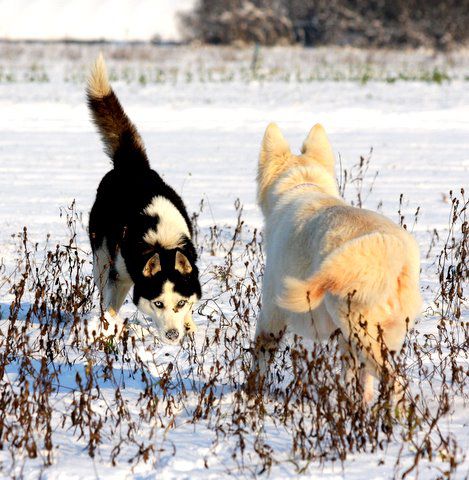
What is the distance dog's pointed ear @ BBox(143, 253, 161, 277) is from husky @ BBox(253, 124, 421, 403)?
127 centimetres

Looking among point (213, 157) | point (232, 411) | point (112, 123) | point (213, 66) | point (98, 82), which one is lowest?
point (232, 411)

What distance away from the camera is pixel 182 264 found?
5496 mm

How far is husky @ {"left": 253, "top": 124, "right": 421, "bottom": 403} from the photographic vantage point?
3613 millimetres

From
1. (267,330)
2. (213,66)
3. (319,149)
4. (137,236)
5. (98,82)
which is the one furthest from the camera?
(213,66)

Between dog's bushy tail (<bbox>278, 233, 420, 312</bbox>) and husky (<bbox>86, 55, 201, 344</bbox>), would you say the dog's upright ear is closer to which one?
husky (<bbox>86, 55, 201, 344</bbox>)

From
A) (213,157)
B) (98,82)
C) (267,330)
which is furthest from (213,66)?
(267,330)

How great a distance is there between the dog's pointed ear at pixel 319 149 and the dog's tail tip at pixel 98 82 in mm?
2188

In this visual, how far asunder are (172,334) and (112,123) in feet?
7.22

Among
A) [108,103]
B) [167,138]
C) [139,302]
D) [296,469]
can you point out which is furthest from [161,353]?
[167,138]

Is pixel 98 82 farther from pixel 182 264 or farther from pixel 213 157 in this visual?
pixel 213 157

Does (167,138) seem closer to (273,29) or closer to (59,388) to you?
(59,388)

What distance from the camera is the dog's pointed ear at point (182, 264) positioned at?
5.46 metres

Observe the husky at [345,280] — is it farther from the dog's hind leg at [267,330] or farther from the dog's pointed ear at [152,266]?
the dog's pointed ear at [152,266]

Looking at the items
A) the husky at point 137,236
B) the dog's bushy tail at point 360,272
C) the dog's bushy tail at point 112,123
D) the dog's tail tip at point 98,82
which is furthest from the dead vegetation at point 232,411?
Result: the dog's tail tip at point 98,82
